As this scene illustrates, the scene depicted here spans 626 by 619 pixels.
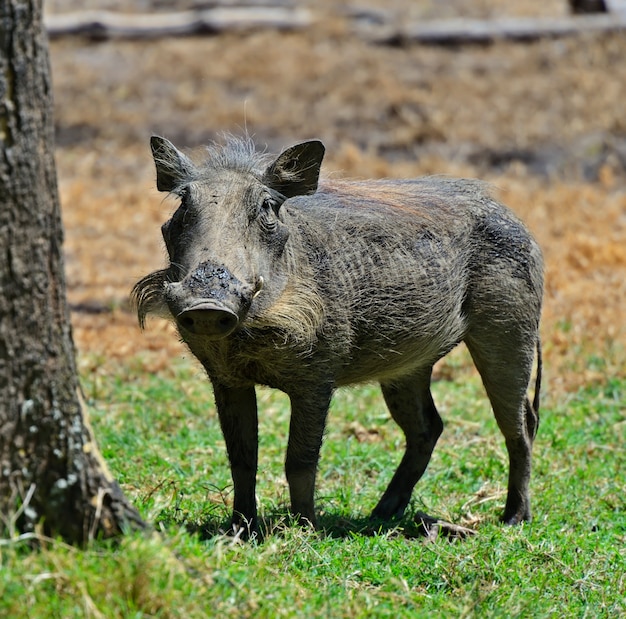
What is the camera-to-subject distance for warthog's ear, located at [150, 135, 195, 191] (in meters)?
4.33

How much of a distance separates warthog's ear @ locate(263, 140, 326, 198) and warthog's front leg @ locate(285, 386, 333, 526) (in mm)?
817

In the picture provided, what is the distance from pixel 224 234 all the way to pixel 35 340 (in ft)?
3.42

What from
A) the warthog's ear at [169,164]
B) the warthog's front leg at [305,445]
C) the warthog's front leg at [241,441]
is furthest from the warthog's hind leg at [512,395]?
the warthog's ear at [169,164]

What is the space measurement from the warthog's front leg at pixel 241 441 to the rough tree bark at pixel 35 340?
1.16m

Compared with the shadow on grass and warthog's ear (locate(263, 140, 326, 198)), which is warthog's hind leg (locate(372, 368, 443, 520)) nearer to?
the shadow on grass

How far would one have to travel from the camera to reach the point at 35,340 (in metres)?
3.09

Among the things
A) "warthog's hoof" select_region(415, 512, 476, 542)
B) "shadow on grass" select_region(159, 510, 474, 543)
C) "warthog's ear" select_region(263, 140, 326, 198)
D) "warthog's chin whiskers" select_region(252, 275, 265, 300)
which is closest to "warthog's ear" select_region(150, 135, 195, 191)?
"warthog's ear" select_region(263, 140, 326, 198)

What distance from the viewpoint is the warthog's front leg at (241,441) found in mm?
4387

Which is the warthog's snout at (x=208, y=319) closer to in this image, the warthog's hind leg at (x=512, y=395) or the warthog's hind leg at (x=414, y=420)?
the warthog's hind leg at (x=414, y=420)

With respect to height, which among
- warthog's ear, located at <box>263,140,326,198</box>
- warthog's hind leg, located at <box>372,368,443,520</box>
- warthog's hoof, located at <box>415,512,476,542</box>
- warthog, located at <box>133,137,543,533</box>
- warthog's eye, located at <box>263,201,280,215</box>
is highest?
warthog's ear, located at <box>263,140,326,198</box>

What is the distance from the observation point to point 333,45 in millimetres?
15508

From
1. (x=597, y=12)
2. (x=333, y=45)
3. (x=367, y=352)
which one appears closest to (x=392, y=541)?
(x=367, y=352)

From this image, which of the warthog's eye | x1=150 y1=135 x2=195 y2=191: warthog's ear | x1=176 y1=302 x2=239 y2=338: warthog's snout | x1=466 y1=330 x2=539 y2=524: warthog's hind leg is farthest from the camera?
x1=466 y1=330 x2=539 y2=524: warthog's hind leg

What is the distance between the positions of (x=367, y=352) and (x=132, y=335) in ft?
10.9
